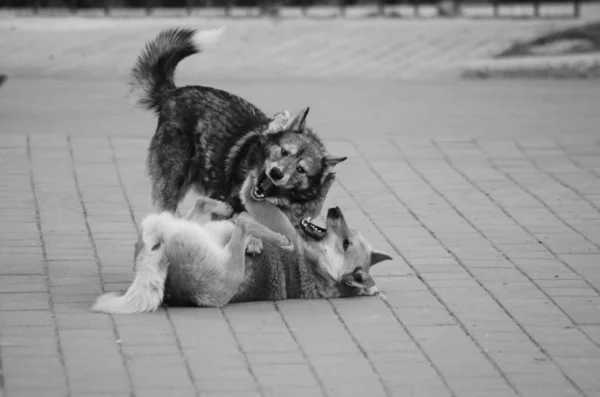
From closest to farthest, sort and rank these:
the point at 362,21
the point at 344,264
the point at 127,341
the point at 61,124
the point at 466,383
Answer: the point at 466,383 < the point at 127,341 < the point at 344,264 < the point at 61,124 < the point at 362,21

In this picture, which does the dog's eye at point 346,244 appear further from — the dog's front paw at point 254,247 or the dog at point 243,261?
the dog's front paw at point 254,247

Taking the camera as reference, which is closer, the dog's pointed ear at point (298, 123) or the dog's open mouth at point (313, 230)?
the dog's open mouth at point (313, 230)

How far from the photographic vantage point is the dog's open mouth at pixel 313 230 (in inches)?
263

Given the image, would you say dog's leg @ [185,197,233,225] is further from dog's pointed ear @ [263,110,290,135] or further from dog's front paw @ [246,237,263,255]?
dog's front paw @ [246,237,263,255]

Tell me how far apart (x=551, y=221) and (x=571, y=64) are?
236 inches

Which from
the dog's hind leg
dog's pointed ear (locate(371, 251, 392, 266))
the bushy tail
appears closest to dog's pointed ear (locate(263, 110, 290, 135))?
the dog's hind leg

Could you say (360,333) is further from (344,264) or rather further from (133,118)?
(133,118)

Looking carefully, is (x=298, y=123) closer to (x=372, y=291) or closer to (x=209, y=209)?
(x=209, y=209)

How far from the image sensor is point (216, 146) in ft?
23.8

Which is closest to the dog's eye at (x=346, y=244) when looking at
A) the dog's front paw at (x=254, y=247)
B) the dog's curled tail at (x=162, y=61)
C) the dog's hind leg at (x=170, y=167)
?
the dog's front paw at (x=254, y=247)

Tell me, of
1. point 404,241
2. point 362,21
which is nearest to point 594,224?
point 404,241

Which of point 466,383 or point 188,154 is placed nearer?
point 466,383

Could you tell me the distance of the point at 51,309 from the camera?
619 cm

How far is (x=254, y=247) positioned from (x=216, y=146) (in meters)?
1.07
